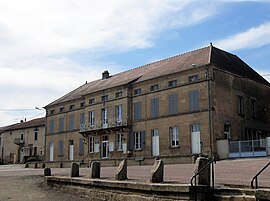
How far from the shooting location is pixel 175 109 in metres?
35.8

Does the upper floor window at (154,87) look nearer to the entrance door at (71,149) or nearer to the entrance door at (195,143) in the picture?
the entrance door at (195,143)

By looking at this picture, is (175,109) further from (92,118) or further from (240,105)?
(92,118)

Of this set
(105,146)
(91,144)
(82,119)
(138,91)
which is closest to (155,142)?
(138,91)

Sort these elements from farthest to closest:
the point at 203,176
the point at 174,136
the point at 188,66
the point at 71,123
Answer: the point at 71,123
the point at 174,136
the point at 188,66
the point at 203,176

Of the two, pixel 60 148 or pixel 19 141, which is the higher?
pixel 19 141

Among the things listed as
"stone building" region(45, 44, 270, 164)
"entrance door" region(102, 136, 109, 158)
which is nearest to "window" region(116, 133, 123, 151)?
"stone building" region(45, 44, 270, 164)

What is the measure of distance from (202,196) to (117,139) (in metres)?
31.1

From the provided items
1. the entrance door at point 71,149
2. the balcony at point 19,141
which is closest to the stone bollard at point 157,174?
the entrance door at point 71,149

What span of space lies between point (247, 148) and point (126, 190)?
20.3 meters

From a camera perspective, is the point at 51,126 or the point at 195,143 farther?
the point at 51,126

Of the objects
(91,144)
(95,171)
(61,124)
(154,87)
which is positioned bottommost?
(95,171)

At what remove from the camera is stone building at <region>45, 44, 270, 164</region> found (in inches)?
1315

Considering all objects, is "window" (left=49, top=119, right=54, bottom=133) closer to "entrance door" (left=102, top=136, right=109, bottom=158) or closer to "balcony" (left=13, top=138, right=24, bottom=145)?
"entrance door" (left=102, top=136, right=109, bottom=158)

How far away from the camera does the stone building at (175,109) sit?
33.4m
